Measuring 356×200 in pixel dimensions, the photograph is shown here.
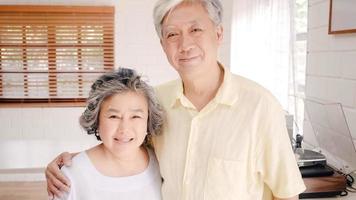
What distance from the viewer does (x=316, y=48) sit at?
6.95 feet

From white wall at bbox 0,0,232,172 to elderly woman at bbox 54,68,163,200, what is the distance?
2956 millimetres

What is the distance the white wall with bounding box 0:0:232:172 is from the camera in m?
4.15

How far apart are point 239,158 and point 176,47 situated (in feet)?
1.29

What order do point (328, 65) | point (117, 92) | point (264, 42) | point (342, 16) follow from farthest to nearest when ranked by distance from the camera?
1. point (264, 42)
2. point (328, 65)
3. point (342, 16)
4. point (117, 92)

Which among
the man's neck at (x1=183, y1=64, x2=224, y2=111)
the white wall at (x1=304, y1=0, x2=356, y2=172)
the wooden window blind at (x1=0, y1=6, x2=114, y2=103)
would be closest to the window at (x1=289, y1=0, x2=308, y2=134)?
the white wall at (x1=304, y1=0, x2=356, y2=172)

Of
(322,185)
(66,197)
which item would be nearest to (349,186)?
(322,185)

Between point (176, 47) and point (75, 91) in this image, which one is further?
point (75, 91)

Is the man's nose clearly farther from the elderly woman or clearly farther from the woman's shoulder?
the woman's shoulder

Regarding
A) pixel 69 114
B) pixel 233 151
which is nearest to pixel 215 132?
pixel 233 151

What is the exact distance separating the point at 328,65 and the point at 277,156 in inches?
42.7

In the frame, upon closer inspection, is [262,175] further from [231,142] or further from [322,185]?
[322,185]

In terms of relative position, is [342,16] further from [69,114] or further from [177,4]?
[69,114]

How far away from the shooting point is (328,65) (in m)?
1.95

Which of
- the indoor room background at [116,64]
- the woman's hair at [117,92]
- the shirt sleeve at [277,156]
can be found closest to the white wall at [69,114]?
the indoor room background at [116,64]
